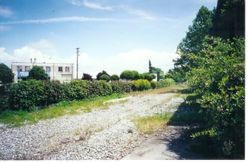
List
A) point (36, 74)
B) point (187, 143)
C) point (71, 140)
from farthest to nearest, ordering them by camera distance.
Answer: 1. point (36, 74)
2. point (71, 140)
3. point (187, 143)

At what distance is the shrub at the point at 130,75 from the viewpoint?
35781 millimetres

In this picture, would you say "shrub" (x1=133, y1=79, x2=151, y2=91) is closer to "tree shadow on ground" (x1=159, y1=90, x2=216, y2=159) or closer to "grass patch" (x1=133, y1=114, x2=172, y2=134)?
"grass patch" (x1=133, y1=114, x2=172, y2=134)

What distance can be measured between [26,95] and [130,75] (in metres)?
22.2

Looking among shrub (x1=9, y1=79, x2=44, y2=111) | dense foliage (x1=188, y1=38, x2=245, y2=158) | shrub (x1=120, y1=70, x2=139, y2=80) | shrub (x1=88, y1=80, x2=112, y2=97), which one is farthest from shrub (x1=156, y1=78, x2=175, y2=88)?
dense foliage (x1=188, y1=38, x2=245, y2=158)

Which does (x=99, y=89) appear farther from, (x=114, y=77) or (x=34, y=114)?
(x=114, y=77)

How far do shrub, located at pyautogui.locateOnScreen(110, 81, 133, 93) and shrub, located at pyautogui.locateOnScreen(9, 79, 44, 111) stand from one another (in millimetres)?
9894

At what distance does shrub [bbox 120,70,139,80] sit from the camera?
3578cm

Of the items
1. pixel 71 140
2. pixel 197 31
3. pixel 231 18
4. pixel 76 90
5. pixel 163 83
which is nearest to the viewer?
pixel 71 140

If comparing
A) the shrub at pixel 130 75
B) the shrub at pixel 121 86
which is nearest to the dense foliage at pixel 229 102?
the shrub at pixel 121 86

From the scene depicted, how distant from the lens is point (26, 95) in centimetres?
1432

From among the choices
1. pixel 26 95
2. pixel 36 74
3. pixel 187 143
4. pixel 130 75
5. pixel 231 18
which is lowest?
pixel 187 143

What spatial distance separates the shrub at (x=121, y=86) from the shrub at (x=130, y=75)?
7.06 metres

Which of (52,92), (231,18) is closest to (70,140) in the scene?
(231,18)

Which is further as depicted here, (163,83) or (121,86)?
(163,83)
